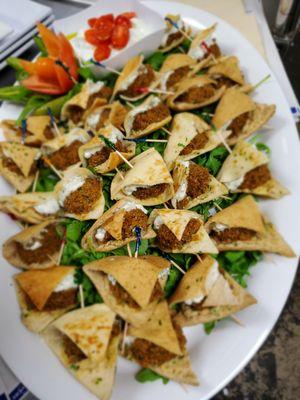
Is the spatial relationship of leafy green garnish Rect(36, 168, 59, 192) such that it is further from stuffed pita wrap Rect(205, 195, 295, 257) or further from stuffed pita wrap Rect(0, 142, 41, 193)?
stuffed pita wrap Rect(205, 195, 295, 257)

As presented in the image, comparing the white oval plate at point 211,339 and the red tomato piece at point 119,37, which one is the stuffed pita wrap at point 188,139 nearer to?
the white oval plate at point 211,339

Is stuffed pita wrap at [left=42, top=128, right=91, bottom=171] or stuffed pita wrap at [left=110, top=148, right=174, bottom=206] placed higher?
stuffed pita wrap at [left=42, top=128, right=91, bottom=171]

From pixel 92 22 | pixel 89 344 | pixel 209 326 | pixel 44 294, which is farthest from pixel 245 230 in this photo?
pixel 92 22

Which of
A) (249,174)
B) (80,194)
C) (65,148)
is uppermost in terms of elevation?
(65,148)

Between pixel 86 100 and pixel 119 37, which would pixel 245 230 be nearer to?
pixel 86 100

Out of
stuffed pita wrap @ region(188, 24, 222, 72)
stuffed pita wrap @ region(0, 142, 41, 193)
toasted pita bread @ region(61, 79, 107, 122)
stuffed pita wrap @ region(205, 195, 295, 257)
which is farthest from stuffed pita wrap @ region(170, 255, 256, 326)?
stuffed pita wrap @ region(188, 24, 222, 72)

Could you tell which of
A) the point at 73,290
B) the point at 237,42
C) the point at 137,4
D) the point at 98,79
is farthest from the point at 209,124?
the point at 73,290

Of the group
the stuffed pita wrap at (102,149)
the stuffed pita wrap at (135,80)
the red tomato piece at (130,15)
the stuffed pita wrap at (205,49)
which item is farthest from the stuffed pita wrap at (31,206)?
the red tomato piece at (130,15)
